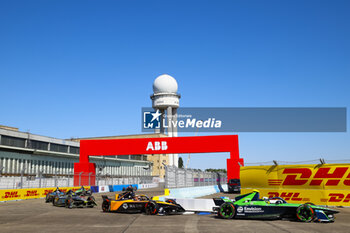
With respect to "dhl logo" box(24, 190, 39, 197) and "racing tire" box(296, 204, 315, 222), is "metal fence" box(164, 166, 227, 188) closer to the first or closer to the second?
"racing tire" box(296, 204, 315, 222)

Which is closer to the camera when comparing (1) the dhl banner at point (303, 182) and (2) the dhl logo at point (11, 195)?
(1) the dhl banner at point (303, 182)

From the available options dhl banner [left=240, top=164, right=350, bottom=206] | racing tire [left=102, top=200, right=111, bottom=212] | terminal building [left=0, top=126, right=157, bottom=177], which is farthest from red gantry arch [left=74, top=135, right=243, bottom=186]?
racing tire [left=102, top=200, right=111, bottom=212]

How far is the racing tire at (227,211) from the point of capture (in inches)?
557

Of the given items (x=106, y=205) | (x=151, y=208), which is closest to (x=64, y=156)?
(x=106, y=205)

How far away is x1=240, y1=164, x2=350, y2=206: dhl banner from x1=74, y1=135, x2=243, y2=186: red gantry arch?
561 inches

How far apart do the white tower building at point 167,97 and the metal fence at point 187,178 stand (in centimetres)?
3987

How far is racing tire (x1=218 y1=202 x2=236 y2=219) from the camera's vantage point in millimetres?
14160

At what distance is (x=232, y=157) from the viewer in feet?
119

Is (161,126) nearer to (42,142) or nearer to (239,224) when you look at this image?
(42,142)

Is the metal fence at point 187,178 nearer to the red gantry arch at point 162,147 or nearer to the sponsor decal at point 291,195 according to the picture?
the red gantry arch at point 162,147

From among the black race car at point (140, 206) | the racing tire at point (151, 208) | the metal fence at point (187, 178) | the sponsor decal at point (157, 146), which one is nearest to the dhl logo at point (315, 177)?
the black race car at point (140, 206)

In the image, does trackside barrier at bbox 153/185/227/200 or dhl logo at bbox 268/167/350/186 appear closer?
dhl logo at bbox 268/167/350/186

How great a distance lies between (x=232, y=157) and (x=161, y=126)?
5241 cm

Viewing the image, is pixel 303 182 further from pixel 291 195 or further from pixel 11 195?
pixel 11 195
